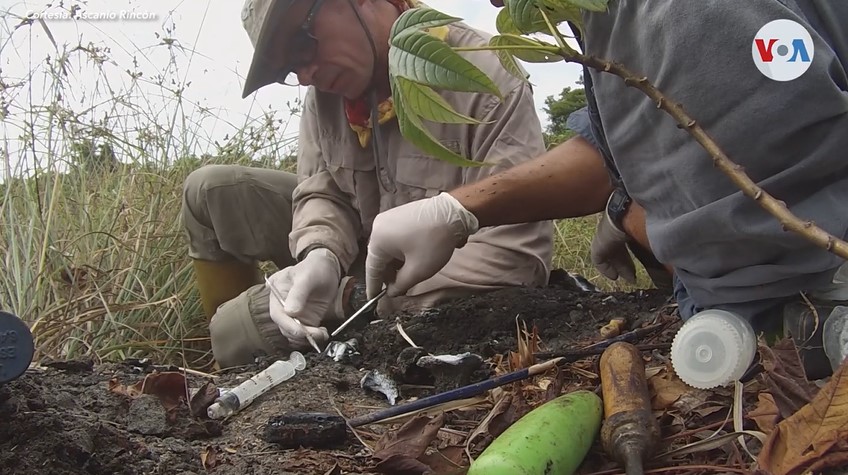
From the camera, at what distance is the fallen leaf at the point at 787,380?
2.42 ft

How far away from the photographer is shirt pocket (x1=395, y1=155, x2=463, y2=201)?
2.23 meters

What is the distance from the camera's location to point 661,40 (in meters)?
0.94

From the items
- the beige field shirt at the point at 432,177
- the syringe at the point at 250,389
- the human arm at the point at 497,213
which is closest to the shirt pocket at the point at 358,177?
the beige field shirt at the point at 432,177

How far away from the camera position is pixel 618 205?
1526 millimetres

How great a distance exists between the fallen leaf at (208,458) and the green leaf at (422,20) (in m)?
0.63

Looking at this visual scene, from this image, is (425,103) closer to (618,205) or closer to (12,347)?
(12,347)

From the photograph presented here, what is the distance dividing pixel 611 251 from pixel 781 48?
979mm

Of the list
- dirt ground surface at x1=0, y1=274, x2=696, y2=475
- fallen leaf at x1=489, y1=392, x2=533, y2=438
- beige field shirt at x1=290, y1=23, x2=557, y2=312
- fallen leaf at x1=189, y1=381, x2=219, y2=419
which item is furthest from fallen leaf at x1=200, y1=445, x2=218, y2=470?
beige field shirt at x1=290, y1=23, x2=557, y2=312

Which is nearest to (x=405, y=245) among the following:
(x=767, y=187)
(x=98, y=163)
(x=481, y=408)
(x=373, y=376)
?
(x=373, y=376)

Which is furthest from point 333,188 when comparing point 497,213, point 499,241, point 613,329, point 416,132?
point 416,132

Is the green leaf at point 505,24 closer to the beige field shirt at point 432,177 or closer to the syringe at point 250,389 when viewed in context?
the syringe at point 250,389

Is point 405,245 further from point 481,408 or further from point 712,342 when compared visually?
point 712,342

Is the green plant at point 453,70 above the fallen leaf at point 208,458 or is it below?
above

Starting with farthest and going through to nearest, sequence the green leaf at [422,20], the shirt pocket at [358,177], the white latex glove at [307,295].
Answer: the shirt pocket at [358,177], the white latex glove at [307,295], the green leaf at [422,20]
